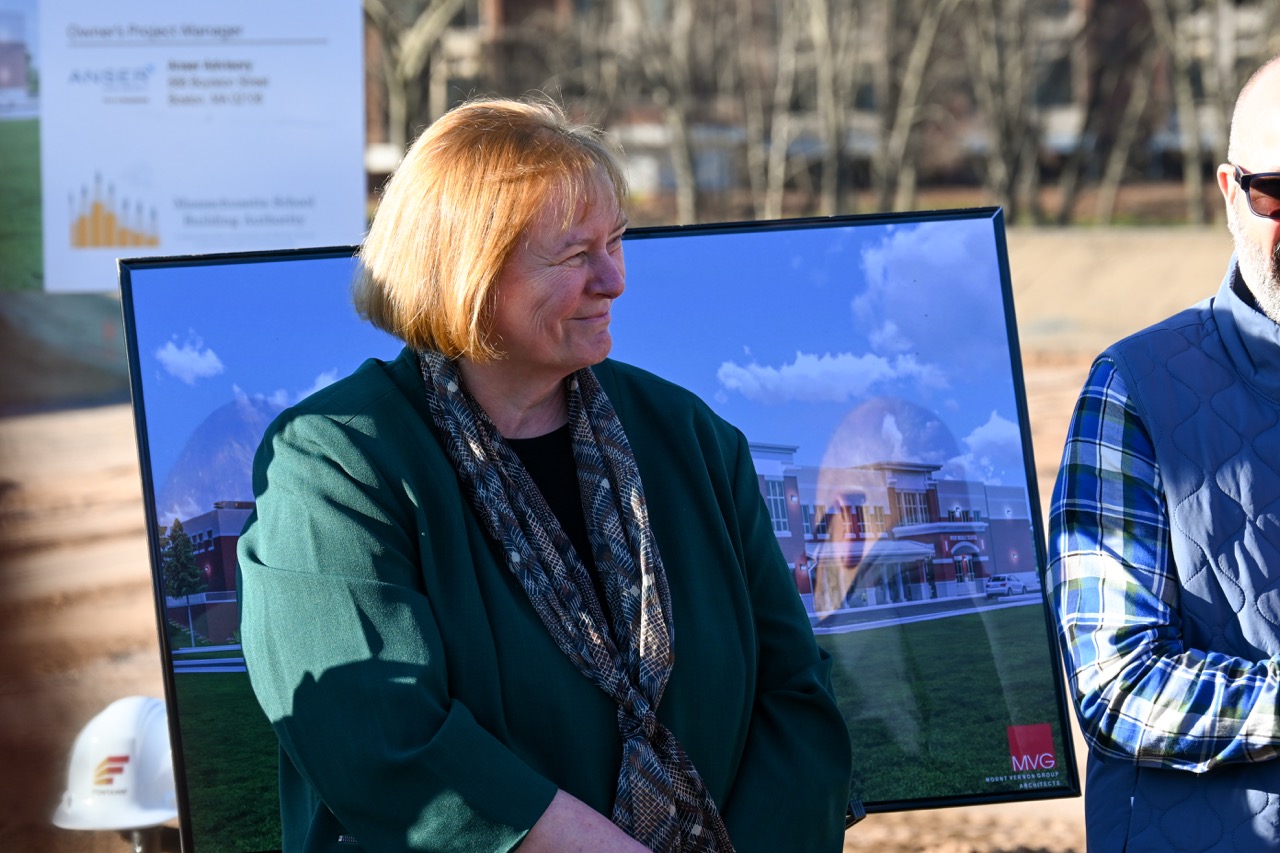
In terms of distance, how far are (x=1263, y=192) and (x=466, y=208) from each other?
1.07 metres

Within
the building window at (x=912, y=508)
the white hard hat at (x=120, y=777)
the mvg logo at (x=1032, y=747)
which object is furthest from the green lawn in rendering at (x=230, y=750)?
the mvg logo at (x=1032, y=747)

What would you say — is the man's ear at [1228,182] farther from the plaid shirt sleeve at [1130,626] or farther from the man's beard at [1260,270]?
the plaid shirt sleeve at [1130,626]

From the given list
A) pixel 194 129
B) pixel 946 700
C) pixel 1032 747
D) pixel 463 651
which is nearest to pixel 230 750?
pixel 463 651

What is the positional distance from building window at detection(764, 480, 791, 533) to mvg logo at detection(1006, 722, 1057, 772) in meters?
0.59

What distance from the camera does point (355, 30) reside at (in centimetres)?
473

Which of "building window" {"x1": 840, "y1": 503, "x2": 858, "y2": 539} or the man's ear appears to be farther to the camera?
"building window" {"x1": 840, "y1": 503, "x2": 858, "y2": 539}

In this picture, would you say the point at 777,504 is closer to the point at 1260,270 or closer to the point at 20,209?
the point at 1260,270

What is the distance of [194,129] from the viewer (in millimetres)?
4770

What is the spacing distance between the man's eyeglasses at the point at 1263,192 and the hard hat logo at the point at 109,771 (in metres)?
2.45

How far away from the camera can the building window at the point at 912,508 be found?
107 inches

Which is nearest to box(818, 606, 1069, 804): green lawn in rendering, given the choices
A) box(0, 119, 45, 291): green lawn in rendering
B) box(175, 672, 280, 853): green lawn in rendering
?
box(175, 672, 280, 853): green lawn in rendering

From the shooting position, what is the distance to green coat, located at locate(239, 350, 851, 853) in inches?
67.4

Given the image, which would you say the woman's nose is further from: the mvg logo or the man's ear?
the mvg logo

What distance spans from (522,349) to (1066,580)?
827mm
